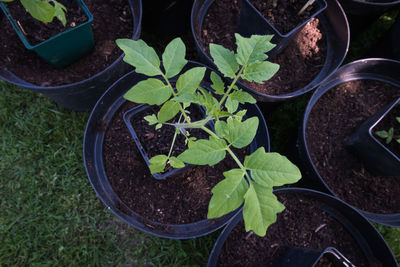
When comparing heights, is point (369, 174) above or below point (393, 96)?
below

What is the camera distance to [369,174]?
158 cm

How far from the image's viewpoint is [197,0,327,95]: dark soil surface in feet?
5.23

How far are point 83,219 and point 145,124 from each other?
0.79 meters

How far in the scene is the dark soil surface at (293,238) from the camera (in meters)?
1.38

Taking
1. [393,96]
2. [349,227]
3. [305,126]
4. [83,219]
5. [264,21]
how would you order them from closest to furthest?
[264,21]
[349,227]
[305,126]
[393,96]
[83,219]

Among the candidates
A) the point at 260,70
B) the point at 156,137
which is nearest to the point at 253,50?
the point at 260,70

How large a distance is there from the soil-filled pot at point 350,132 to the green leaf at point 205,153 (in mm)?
806

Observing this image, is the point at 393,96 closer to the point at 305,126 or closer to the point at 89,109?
the point at 305,126

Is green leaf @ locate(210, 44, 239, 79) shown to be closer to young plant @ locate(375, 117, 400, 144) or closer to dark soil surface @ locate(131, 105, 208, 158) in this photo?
dark soil surface @ locate(131, 105, 208, 158)

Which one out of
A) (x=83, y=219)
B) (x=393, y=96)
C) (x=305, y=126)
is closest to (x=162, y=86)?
(x=305, y=126)

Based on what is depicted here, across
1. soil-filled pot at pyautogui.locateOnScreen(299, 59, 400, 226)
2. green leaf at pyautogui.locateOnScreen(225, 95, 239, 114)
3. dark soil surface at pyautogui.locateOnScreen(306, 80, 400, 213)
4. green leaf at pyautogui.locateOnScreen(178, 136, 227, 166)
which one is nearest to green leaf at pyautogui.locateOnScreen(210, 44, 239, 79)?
green leaf at pyautogui.locateOnScreen(225, 95, 239, 114)

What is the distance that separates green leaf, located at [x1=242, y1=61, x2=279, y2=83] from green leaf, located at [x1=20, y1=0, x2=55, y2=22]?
2.26 ft

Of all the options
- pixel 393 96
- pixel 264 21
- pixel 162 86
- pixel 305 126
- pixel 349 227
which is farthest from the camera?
pixel 393 96

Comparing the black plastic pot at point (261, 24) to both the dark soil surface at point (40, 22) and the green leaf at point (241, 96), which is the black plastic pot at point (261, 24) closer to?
the green leaf at point (241, 96)
